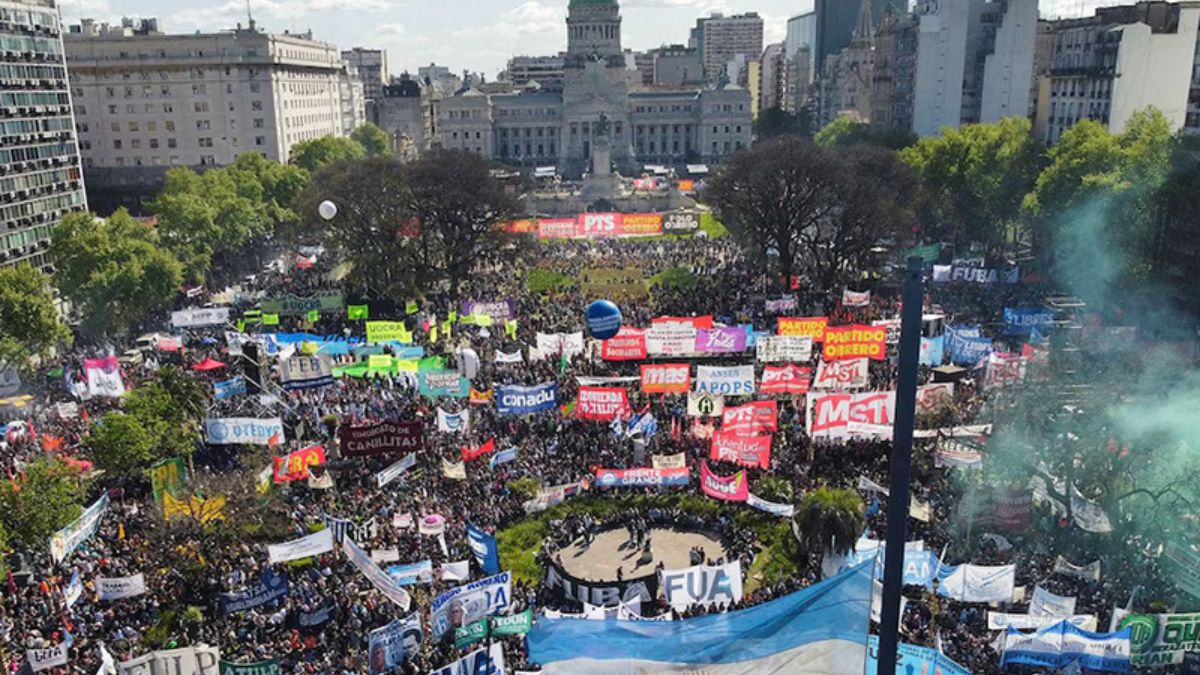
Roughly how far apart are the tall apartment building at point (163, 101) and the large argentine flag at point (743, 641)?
99.1 metres

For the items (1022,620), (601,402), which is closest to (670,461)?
(601,402)

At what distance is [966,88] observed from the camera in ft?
348

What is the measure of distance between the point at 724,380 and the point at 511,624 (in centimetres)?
1643

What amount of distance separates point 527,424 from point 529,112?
472 ft

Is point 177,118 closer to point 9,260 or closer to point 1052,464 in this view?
point 9,260

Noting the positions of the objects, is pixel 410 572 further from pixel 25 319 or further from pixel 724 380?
pixel 25 319

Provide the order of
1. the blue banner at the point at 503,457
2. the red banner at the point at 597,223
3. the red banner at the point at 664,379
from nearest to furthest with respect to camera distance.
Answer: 1. the blue banner at the point at 503,457
2. the red banner at the point at 664,379
3. the red banner at the point at 597,223

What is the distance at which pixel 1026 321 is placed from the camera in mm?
44125

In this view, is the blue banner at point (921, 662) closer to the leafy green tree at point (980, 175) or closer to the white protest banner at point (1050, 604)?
the white protest banner at point (1050, 604)

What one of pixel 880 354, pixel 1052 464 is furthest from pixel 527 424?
pixel 1052 464

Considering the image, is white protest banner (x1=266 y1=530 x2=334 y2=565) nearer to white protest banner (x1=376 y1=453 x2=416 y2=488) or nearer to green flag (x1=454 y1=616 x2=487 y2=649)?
white protest banner (x1=376 y1=453 x2=416 y2=488)

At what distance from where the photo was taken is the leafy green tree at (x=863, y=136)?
10281cm

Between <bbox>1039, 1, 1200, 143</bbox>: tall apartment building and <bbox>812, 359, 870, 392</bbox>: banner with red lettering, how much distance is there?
5000cm

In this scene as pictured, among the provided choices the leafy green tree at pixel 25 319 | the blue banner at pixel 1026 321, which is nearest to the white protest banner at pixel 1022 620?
the blue banner at pixel 1026 321
